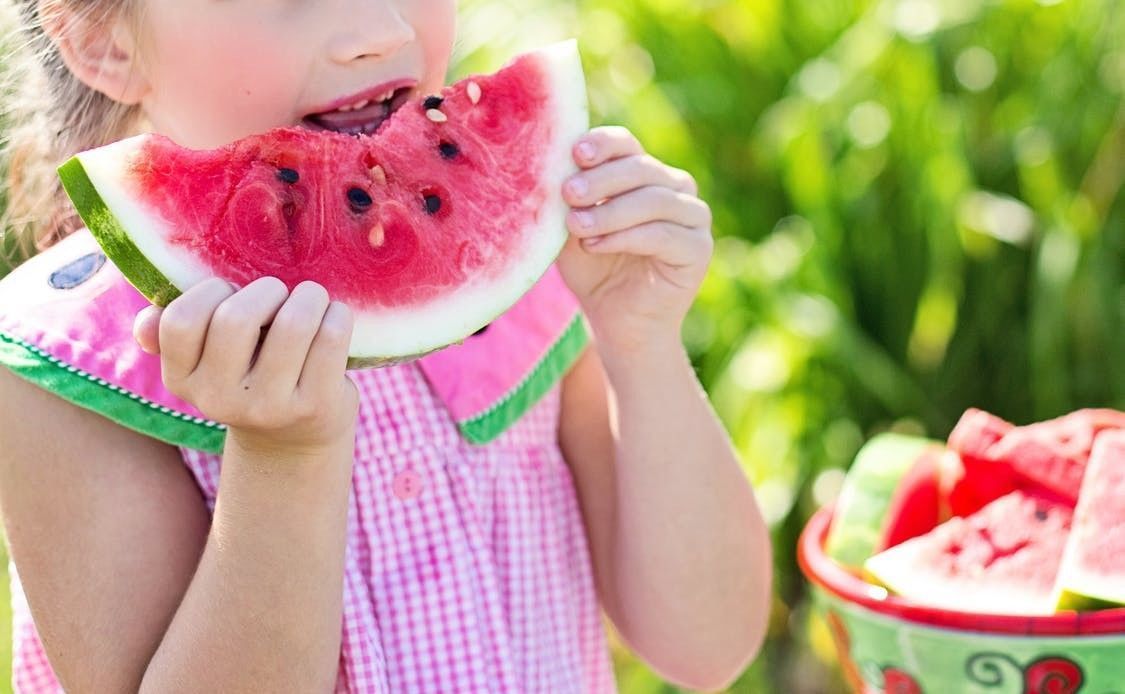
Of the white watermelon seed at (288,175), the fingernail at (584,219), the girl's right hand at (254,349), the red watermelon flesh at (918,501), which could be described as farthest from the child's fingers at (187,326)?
the red watermelon flesh at (918,501)

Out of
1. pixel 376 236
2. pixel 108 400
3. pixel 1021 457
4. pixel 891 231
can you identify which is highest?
pixel 376 236

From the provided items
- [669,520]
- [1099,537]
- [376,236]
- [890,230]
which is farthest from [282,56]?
[890,230]

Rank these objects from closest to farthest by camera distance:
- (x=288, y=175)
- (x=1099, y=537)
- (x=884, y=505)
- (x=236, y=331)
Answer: (x=236, y=331) → (x=288, y=175) → (x=1099, y=537) → (x=884, y=505)

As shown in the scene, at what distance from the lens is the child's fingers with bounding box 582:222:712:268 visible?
163cm

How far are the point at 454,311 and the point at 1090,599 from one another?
0.79 meters

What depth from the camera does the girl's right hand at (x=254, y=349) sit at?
1.29 m

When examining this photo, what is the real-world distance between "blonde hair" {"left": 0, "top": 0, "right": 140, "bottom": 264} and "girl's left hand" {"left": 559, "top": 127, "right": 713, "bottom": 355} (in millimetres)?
605

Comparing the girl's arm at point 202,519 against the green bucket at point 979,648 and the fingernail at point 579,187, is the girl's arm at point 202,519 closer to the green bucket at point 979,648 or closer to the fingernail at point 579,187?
the fingernail at point 579,187

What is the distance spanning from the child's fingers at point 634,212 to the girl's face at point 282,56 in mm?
256

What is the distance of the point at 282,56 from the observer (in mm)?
1555

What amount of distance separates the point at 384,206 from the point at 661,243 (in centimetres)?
33

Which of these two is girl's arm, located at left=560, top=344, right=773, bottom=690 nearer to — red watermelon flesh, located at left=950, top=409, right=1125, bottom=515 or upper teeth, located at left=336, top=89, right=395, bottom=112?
red watermelon flesh, located at left=950, top=409, right=1125, bottom=515

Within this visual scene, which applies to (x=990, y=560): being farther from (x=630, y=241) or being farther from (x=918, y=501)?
(x=630, y=241)

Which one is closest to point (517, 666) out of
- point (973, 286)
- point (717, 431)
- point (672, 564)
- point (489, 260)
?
point (672, 564)
